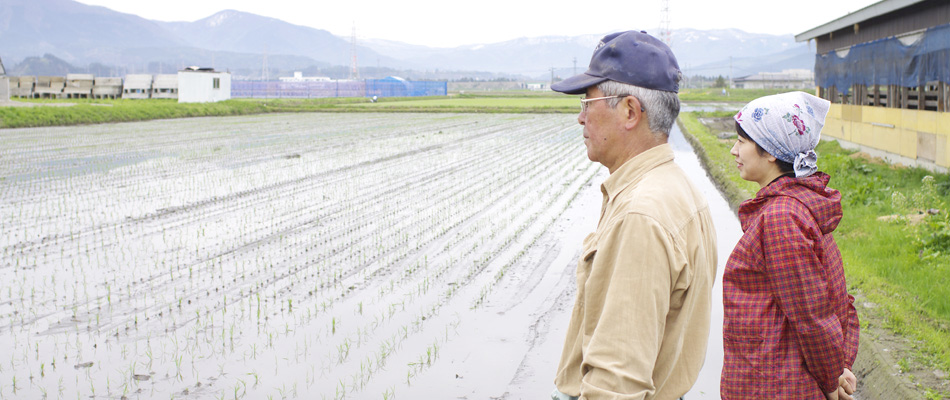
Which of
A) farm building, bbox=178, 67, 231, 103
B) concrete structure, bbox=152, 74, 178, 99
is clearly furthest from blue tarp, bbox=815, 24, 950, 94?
concrete structure, bbox=152, 74, 178, 99

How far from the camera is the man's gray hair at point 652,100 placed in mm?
1904

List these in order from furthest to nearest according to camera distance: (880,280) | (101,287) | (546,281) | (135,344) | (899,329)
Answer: (546,281), (101,287), (880,280), (135,344), (899,329)

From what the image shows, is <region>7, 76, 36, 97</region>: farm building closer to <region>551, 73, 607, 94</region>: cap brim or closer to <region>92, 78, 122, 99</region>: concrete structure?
<region>92, 78, 122, 99</region>: concrete structure

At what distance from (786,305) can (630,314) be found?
0.66 m

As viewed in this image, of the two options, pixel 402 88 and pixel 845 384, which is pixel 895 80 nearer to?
pixel 845 384

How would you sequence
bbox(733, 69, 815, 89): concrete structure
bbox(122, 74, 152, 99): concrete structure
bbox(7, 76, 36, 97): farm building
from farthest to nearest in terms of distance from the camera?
bbox(733, 69, 815, 89): concrete structure → bbox(122, 74, 152, 99): concrete structure → bbox(7, 76, 36, 97): farm building

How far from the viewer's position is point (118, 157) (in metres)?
16.6

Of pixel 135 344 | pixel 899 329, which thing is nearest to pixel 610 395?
pixel 899 329

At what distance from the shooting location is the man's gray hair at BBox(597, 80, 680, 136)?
1.90 metres

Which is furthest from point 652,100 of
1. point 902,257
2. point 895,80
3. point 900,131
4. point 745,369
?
point 895,80

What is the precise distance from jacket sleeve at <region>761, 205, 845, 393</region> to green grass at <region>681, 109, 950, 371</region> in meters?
2.30

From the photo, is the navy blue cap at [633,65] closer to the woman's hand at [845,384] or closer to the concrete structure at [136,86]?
the woman's hand at [845,384]

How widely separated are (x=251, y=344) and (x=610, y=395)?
3737 millimetres

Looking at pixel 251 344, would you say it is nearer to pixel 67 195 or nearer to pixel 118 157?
pixel 67 195
